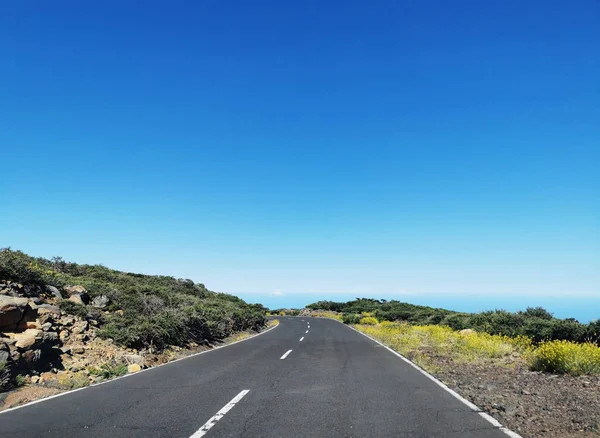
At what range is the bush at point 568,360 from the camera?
32.5 feet

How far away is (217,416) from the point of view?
630cm

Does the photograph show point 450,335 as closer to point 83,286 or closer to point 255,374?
point 255,374

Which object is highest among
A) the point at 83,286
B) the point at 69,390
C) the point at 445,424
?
the point at 83,286

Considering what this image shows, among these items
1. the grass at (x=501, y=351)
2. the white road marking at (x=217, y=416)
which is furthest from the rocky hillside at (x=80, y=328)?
the grass at (x=501, y=351)

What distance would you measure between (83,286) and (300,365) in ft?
35.7

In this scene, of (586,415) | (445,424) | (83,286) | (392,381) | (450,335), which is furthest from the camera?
(450,335)

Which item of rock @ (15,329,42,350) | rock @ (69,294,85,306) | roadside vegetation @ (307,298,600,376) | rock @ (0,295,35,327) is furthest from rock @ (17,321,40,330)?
roadside vegetation @ (307,298,600,376)

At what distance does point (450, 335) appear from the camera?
63.8 ft

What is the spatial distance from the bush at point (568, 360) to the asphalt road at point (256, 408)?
3.57 m

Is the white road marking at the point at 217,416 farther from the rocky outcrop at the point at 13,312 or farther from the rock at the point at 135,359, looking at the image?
the rocky outcrop at the point at 13,312

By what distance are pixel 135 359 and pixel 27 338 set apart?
3.10 meters

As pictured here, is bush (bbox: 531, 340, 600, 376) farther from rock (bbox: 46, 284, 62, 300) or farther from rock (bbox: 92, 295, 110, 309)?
rock (bbox: 46, 284, 62, 300)

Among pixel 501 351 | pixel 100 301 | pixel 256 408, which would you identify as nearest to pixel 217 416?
pixel 256 408

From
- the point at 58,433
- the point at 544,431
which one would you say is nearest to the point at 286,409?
the point at 58,433
